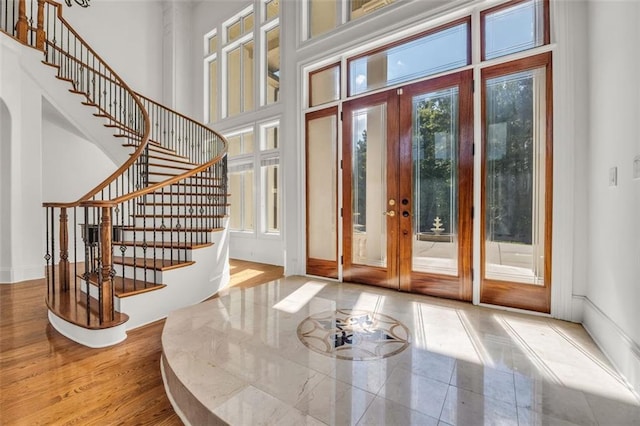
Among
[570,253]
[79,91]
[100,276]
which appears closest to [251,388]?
[100,276]

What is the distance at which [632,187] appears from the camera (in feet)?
5.57

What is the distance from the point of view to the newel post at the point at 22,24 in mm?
4387

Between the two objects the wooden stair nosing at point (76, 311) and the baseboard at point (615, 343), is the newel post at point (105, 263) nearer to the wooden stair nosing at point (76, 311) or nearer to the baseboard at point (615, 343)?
the wooden stair nosing at point (76, 311)

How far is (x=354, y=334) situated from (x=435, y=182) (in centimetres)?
192

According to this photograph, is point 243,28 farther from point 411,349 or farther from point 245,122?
point 411,349

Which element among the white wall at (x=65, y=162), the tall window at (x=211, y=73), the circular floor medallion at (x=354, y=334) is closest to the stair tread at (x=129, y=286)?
the circular floor medallion at (x=354, y=334)

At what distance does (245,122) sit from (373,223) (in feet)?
12.6

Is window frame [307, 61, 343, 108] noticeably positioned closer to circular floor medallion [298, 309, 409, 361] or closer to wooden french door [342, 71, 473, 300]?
wooden french door [342, 71, 473, 300]

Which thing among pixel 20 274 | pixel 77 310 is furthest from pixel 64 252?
pixel 20 274

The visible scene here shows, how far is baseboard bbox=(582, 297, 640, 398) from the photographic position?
5.26 ft

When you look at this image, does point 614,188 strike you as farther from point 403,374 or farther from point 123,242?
point 123,242

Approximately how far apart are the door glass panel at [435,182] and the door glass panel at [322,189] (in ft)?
3.69

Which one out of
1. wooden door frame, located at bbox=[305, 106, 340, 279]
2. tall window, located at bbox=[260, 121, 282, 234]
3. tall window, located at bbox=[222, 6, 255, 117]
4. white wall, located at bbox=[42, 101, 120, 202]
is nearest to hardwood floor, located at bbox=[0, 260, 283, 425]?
wooden door frame, located at bbox=[305, 106, 340, 279]

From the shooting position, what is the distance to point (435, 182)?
323 cm
